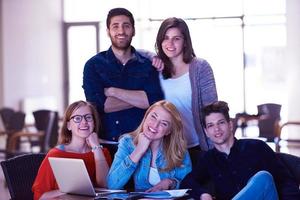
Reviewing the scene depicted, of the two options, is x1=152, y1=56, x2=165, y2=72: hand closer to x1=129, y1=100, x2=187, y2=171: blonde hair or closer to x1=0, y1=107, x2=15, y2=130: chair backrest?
x1=129, y1=100, x2=187, y2=171: blonde hair

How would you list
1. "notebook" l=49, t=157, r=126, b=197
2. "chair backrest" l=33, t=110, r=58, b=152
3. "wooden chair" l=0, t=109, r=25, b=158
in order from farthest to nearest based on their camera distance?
"wooden chair" l=0, t=109, r=25, b=158 < "chair backrest" l=33, t=110, r=58, b=152 < "notebook" l=49, t=157, r=126, b=197

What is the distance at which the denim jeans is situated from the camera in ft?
9.05

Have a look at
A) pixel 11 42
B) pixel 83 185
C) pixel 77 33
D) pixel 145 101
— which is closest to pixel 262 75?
pixel 77 33

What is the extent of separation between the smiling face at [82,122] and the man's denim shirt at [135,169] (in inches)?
9.0

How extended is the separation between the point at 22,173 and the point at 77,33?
1033 cm

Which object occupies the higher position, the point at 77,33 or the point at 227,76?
the point at 77,33

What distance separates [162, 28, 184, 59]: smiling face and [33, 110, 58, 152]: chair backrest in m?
5.62

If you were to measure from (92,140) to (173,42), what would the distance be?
0.74 metres

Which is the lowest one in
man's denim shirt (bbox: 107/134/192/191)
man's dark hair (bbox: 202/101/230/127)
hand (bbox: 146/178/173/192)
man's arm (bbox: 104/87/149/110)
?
hand (bbox: 146/178/173/192)

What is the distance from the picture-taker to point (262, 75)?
42.2 ft

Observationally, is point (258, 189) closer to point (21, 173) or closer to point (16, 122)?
point (21, 173)

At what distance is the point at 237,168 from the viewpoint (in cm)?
318

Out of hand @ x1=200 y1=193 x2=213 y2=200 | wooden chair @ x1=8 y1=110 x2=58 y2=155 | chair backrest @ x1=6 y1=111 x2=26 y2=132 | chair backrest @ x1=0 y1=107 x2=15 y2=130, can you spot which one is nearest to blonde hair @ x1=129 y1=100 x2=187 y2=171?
hand @ x1=200 y1=193 x2=213 y2=200

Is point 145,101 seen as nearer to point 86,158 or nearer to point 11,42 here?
point 86,158
